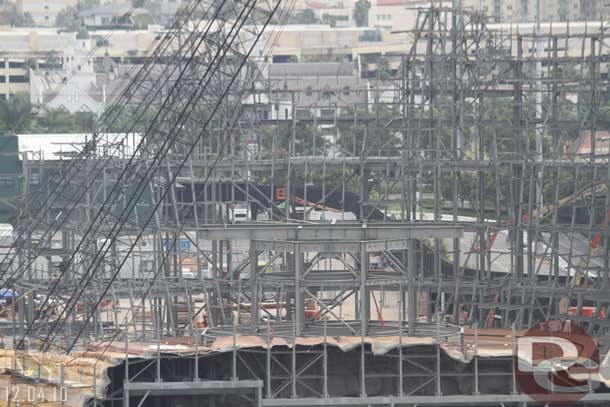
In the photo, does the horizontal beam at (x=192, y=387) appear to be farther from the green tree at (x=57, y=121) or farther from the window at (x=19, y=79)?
the window at (x=19, y=79)

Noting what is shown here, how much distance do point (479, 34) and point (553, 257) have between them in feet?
29.2

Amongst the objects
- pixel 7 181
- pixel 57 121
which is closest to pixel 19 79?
pixel 57 121

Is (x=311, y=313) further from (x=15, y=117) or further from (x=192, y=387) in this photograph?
(x=15, y=117)

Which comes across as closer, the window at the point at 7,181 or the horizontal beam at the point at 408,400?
the horizontal beam at the point at 408,400

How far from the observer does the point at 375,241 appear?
164 feet

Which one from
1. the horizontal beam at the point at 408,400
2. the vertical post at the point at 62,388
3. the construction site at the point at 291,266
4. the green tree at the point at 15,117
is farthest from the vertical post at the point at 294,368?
the green tree at the point at 15,117

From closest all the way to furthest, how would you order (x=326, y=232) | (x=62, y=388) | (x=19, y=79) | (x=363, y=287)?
(x=62, y=388)
(x=363, y=287)
(x=326, y=232)
(x=19, y=79)

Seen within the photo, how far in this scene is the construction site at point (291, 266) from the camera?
47.9 m

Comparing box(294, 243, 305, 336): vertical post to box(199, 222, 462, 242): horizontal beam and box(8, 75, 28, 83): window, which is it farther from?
box(8, 75, 28, 83): window

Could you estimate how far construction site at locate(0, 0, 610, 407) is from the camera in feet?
157

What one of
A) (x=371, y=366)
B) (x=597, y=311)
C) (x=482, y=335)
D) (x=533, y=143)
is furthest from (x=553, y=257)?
(x=533, y=143)

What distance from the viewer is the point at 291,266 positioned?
2272 inches

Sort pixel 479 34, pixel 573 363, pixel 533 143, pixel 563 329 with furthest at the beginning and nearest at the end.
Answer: pixel 533 143
pixel 479 34
pixel 563 329
pixel 573 363

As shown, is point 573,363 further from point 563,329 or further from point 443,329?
point 563,329
